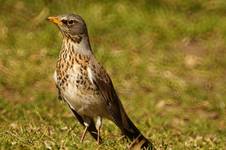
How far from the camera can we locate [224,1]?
14.6 metres

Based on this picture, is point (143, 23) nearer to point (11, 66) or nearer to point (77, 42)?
point (11, 66)

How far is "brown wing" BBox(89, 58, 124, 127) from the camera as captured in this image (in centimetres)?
814

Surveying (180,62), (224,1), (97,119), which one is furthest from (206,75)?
(97,119)

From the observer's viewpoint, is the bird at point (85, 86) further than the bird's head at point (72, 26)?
No

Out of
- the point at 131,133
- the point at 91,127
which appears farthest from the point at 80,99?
the point at 131,133

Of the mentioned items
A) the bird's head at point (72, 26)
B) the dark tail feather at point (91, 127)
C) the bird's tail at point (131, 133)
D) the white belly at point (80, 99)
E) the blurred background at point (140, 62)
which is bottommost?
the blurred background at point (140, 62)

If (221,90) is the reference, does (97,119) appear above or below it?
above

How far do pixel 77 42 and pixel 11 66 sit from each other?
13.2 feet

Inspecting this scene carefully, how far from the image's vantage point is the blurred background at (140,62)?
10.9 metres

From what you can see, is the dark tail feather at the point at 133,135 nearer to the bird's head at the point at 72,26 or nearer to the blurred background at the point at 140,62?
the blurred background at the point at 140,62

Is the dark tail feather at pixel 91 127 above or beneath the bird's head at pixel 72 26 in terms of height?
beneath

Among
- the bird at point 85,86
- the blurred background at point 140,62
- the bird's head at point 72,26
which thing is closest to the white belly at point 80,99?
the bird at point 85,86

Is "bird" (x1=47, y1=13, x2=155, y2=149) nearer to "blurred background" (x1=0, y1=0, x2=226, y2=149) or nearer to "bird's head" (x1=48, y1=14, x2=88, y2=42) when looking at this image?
"bird's head" (x1=48, y1=14, x2=88, y2=42)

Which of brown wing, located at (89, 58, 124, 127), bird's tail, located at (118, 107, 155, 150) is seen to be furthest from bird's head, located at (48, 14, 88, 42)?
bird's tail, located at (118, 107, 155, 150)
